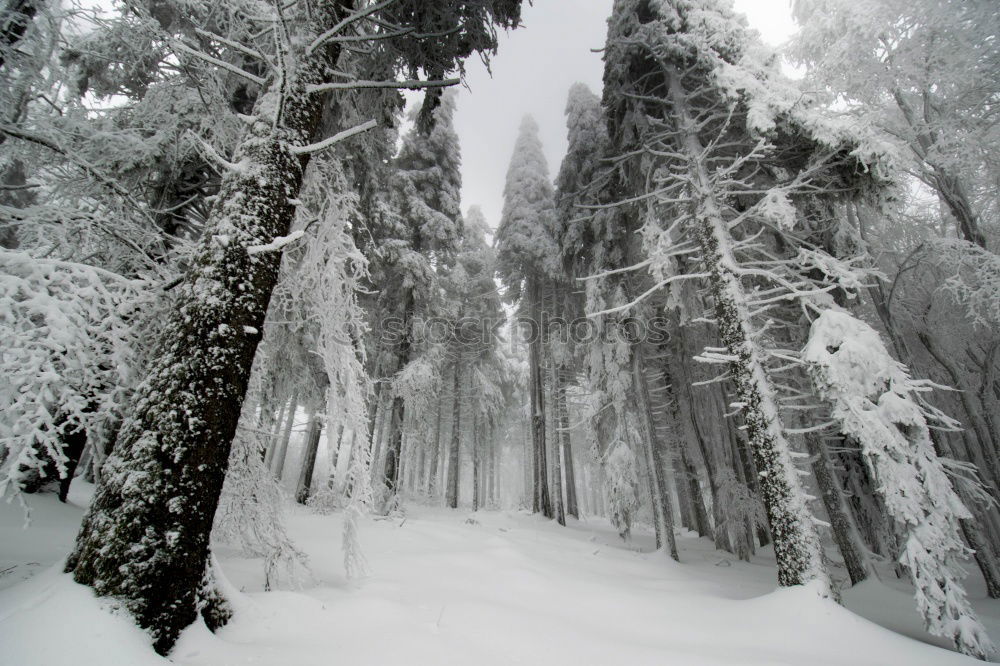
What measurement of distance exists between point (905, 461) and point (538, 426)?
10.6 m

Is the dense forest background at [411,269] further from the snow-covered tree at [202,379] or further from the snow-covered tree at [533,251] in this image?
the snow-covered tree at [533,251]

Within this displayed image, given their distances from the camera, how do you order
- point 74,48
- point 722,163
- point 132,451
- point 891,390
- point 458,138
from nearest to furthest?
1. point 132,451
2. point 74,48
3. point 891,390
4. point 722,163
5. point 458,138

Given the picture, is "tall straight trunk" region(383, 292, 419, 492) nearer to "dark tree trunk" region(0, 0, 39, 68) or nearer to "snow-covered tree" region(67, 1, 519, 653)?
"snow-covered tree" region(67, 1, 519, 653)

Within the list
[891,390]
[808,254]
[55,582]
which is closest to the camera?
[55,582]

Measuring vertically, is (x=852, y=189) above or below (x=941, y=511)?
above

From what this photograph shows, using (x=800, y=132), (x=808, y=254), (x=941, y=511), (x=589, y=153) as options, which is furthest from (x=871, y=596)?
(x=589, y=153)

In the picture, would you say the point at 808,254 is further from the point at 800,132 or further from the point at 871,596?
the point at 871,596

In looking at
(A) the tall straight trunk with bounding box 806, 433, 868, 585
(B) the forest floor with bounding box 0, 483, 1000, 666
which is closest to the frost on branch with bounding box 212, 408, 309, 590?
(B) the forest floor with bounding box 0, 483, 1000, 666

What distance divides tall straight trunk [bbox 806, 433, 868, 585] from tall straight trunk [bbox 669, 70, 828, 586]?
2.70m

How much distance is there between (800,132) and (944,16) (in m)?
3.65

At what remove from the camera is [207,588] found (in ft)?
7.29

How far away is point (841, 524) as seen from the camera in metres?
7.01

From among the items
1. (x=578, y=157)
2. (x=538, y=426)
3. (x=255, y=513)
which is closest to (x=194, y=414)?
(x=255, y=513)

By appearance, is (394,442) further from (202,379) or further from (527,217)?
(202,379)
